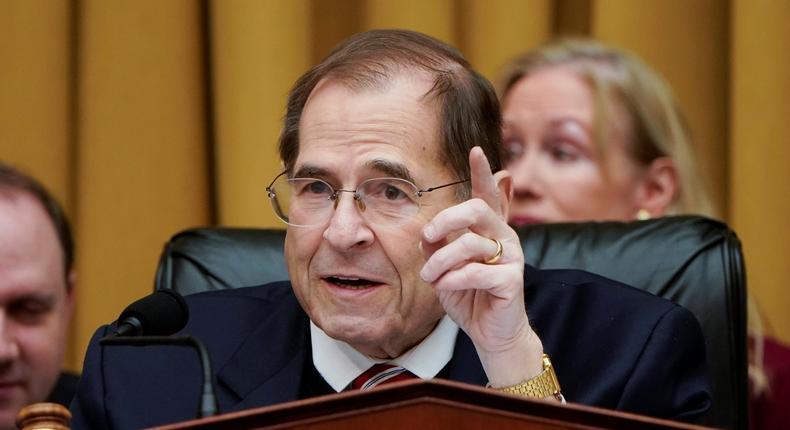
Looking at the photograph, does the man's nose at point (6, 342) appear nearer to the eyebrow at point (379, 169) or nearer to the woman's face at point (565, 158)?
the eyebrow at point (379, 169)

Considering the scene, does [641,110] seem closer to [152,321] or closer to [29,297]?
[29,297]

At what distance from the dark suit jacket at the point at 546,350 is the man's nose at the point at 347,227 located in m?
0.27

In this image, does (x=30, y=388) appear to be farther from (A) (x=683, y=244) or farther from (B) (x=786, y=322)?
(B) (x=786, y=322)

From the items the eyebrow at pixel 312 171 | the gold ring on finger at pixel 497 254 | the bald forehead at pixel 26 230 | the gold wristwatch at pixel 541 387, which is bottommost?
the gold wristwatch at pixel 541 387

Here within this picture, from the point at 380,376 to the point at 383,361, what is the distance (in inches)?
1.2

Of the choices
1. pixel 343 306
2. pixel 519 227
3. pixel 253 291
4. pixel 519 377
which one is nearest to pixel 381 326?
pixel 343 306

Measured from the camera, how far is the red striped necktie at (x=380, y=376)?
2.06 metres

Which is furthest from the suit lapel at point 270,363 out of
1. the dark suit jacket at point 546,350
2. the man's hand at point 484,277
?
the man's hand at point 484,277

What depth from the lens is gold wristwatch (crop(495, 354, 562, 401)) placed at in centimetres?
182

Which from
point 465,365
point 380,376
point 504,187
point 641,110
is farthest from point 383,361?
point 641,110

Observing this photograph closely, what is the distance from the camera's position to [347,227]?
6.34 ft

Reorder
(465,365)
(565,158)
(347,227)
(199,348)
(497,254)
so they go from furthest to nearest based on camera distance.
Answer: (565,158)
(465,365)
(347,227)
(497,254)
(199,348)

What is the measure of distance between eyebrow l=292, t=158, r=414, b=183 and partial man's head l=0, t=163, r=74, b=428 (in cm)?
91

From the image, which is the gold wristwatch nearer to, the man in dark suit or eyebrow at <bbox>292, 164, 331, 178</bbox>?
the man in dark suit
